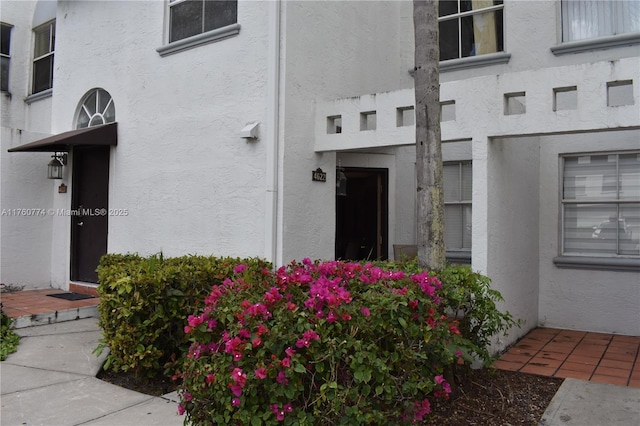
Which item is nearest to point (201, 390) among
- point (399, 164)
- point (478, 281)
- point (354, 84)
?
point (478, 281)

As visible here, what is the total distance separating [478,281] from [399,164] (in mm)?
3519

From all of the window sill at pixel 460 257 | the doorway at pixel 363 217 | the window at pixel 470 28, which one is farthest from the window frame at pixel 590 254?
the doorway at pixel 363 217

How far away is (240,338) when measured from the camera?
118 inches

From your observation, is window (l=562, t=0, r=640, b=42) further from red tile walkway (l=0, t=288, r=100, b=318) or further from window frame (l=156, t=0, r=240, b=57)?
red tile walkway (l=0, t=288, r=100, b=318)

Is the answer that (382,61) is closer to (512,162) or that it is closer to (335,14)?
(335,14)

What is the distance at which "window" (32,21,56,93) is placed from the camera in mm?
11125

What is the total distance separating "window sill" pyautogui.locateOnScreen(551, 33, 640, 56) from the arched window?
677 centimetres

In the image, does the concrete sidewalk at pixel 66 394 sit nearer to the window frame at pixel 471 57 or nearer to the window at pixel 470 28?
the window frame at pixel 471 57

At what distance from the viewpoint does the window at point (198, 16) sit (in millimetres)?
6914

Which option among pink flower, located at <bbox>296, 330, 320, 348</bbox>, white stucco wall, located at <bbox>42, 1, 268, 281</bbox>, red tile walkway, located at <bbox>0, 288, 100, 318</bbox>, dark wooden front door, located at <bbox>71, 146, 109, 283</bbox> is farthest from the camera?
dark wooden front door, located at <bbox>71, 146, 109, 283</bbox>

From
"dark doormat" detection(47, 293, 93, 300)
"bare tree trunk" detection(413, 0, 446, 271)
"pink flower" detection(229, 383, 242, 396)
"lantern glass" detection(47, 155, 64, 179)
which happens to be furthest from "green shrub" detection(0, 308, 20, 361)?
"bare tree trunk" detection(413, 0, 446, 271)

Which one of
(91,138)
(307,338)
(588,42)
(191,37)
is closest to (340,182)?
(191,37)

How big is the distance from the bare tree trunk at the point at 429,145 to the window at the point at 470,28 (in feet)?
11.0

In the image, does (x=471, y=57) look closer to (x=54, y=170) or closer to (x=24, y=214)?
(x=54, y=170)
